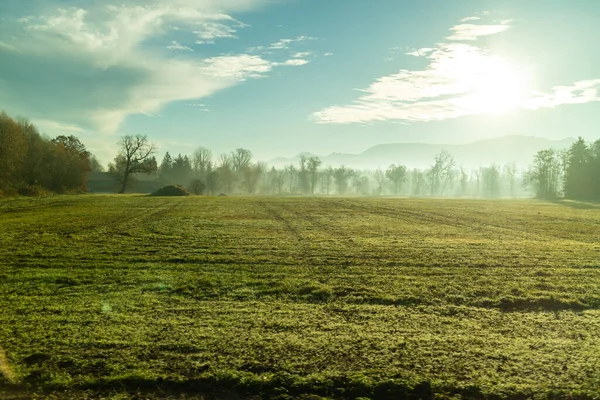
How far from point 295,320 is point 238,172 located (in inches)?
5233

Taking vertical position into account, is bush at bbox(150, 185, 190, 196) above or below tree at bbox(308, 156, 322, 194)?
below

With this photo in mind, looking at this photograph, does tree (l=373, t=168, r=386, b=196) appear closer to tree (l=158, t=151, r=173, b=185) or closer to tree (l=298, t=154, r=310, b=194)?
tree (l=298, t=154, r=310, b=194)

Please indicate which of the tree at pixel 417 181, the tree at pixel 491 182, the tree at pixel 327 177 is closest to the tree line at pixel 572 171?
the tree at pixel 491 182

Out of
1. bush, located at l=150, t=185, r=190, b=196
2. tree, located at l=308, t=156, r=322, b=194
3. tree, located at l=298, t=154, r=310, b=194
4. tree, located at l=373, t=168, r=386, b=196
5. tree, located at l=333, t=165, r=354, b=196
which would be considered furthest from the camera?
tree, located at l=373, t=168, r=386, b=196

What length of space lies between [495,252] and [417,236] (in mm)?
5304

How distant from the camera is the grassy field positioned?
641 cm

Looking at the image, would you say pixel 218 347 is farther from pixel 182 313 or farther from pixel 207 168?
pixel 207 168

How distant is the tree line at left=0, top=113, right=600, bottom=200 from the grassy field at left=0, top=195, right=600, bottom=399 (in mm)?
43356

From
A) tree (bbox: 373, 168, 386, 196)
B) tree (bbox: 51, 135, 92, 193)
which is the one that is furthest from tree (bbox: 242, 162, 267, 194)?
tree (bbox: 51, 135, 92, 193)

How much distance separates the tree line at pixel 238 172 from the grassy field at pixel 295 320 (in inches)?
1707

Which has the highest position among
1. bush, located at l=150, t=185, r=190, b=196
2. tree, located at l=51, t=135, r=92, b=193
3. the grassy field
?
tree, located at l=51, t=135, r=92, b=193

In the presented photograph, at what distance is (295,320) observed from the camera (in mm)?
8969

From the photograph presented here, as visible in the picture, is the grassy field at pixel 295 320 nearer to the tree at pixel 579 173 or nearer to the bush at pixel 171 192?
the bush at pixel 171 192

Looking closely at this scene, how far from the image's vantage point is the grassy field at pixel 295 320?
21.0 feet
